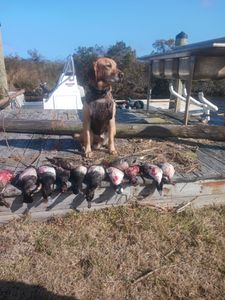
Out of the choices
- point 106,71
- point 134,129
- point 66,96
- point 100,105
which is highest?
point 106,71

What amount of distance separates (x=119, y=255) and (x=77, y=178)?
852mm

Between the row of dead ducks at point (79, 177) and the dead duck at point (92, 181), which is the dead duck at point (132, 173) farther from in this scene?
the dead duck at point (92, 181)

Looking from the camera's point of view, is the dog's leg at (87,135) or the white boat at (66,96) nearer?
the dog's leg at (87,135)

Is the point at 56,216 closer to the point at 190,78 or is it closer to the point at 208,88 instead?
the point at 190,78

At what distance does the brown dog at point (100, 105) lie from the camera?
3.53m

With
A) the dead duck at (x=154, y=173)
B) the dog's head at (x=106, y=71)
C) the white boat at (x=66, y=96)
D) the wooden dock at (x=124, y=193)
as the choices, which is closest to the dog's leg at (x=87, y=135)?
the wooden dock at (x=124, y=193)

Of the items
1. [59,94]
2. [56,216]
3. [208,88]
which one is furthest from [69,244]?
[208,88]

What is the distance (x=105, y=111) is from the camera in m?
3.76

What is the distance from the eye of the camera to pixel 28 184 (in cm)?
299

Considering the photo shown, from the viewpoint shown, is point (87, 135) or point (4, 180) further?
point (87, 135)

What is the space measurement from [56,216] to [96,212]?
0.41 meters

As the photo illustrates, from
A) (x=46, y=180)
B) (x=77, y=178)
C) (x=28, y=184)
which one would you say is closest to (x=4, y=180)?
A: (x=28, y=184)

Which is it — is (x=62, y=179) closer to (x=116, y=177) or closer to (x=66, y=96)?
(x=116, y=177)

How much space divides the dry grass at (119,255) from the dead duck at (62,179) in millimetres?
324
